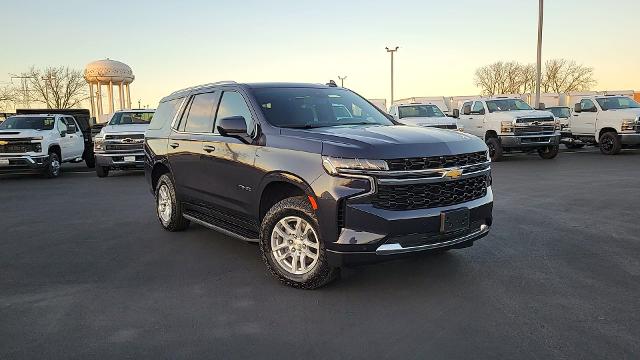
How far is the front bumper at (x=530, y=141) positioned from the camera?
16.2 m

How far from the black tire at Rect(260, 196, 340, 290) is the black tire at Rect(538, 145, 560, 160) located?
47.7ft

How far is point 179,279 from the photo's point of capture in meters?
4.82

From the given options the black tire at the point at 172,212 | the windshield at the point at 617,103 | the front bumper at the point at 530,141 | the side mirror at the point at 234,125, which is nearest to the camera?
the side mirror at the point at 234,125

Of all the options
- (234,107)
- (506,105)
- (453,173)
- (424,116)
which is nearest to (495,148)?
(506,105)

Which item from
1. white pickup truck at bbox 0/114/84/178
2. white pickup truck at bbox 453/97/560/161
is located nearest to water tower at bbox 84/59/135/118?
white pickup truck at bbox 0/114/84/178

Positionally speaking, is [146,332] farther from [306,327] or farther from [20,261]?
[20,261]

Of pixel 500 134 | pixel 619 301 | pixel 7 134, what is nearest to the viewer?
pixel 619 301

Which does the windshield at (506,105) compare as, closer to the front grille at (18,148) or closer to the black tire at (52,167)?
the black tire at (52,167)

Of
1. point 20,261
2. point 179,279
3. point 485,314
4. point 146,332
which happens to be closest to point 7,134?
point 20,261

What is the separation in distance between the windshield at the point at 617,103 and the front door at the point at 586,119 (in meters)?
0.29

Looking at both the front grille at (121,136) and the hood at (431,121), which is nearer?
the front grille at (121,136)

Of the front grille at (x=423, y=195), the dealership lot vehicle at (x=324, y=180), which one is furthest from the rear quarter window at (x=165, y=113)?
the front grille at (x=423, y=195)

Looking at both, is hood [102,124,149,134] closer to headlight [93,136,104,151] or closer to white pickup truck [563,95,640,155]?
headlight [93,136,104,151]

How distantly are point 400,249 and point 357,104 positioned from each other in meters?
2.43
